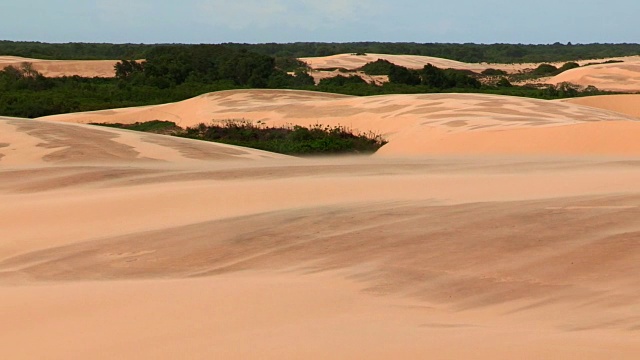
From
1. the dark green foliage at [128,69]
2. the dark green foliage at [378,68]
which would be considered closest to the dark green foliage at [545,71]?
the dark green foliage at [378,68]

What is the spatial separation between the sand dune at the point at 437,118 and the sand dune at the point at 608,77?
24.1m

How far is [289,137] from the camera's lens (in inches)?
928

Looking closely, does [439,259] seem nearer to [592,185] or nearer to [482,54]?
[592,185]

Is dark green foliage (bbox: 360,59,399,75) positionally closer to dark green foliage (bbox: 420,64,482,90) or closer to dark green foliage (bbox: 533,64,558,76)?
dark green foliage (bbox: 533,64,558,76)

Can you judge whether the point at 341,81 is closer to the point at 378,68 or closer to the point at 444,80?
the point at 444,80

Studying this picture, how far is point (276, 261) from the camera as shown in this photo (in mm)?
6934

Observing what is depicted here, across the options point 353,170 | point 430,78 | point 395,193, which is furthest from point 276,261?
point 430,78

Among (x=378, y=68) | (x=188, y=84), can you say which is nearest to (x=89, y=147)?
(x=188, y=84)

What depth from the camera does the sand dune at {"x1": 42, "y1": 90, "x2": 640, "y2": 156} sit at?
62.7 ft

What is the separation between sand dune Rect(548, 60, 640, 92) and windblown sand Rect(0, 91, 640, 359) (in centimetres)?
4255

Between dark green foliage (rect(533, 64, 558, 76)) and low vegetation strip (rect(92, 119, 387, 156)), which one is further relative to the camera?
dark green foliage (rect(533, 64, 558, 76))

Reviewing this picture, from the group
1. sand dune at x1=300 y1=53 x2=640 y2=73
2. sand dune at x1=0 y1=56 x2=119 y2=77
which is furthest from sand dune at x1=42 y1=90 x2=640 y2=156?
sand dune at x1=300 y1=53 x2=640 y2=73

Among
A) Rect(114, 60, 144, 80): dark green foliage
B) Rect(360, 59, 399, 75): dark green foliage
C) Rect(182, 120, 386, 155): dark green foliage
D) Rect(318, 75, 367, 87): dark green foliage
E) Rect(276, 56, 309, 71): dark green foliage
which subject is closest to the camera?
Rect(182, 120, 386, 155): dark green foliage

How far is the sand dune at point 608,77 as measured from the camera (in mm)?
53688
